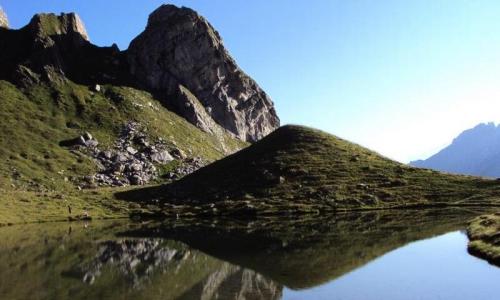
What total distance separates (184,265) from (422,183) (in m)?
107

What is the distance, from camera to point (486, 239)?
6322 cm

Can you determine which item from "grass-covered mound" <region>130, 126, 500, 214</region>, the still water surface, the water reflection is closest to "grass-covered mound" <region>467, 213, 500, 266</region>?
the still water surface

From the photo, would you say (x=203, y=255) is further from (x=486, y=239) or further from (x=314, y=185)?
(x=314, y=185)

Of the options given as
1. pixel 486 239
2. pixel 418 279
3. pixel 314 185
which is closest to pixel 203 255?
pixel 418 279

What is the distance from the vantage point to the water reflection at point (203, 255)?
162 ft

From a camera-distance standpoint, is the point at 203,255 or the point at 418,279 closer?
the point at 418,279

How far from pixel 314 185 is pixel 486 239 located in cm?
9390

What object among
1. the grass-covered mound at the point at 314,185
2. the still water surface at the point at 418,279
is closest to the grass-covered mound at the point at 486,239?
the still water surface at the point at 418,279

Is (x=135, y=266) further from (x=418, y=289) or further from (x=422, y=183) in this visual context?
(x=422, y=183)

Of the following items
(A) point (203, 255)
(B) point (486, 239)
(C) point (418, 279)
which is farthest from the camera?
(A) point (203, 255)

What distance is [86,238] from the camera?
10031 cm

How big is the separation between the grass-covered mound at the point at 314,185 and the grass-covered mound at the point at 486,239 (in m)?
52.9

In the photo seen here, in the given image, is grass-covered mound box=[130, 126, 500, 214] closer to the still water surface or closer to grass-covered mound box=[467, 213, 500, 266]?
grass-covered mound box=[467, 213, 500, 266]

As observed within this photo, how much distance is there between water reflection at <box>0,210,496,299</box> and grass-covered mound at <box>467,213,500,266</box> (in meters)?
7.37
